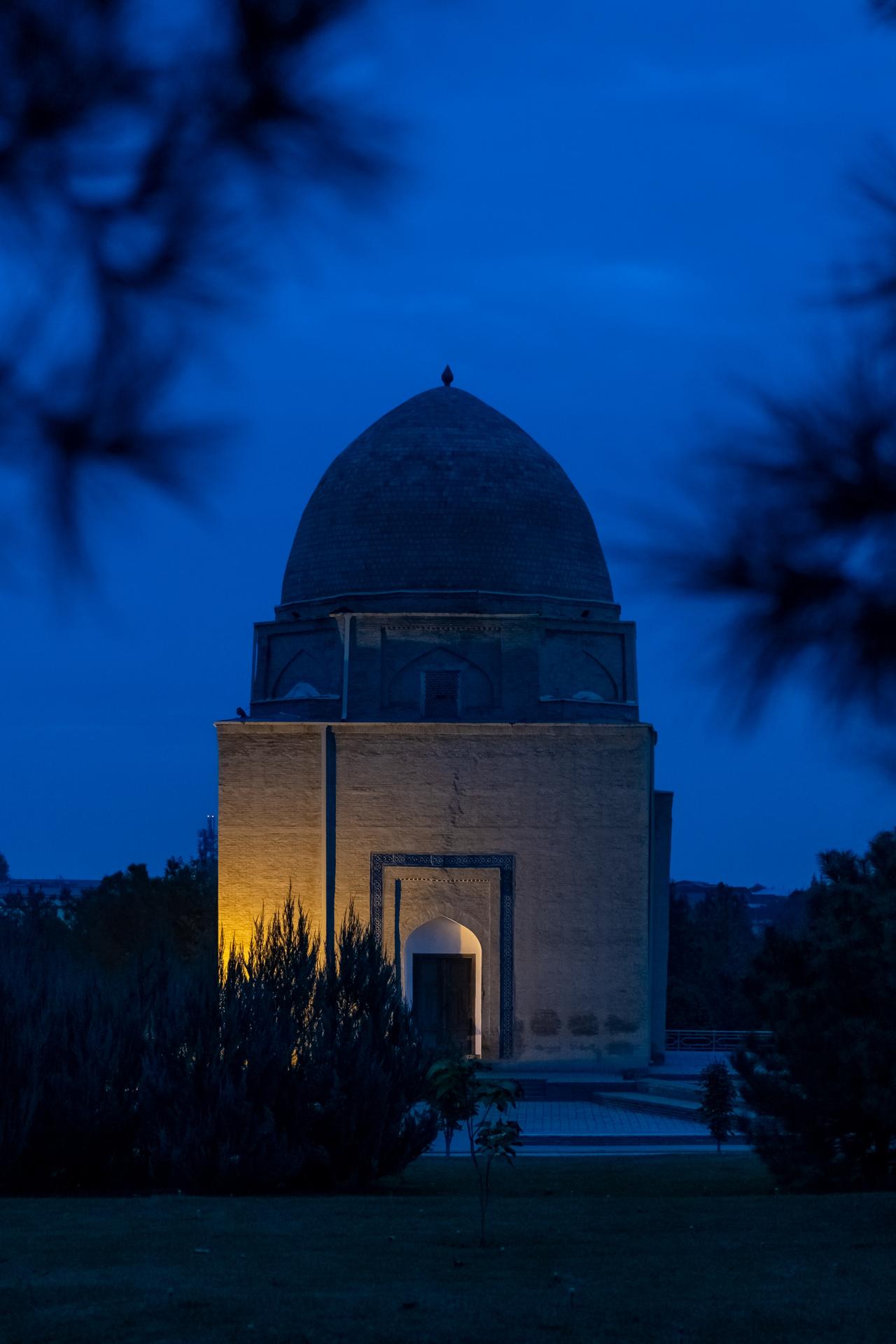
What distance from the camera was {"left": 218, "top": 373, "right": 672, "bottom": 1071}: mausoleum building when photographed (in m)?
28.5

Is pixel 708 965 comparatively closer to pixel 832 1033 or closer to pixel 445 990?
pixel 445 990

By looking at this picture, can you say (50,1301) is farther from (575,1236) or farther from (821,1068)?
(821,1068)

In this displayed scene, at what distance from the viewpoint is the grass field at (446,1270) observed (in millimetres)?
7672

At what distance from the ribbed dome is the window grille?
4.05 feet

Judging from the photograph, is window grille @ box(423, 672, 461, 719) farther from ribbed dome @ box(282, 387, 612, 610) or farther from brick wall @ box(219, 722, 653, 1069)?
ribbed dome @ box(282, 387, 612, 610)

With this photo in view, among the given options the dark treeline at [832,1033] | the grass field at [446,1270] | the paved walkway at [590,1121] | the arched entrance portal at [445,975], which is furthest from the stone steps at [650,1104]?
the grass field at [446,1270]

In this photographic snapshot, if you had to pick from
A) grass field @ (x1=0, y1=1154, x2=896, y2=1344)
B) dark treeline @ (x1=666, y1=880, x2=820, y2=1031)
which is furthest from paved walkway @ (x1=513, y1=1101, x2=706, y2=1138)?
Result: grass field @ (x1=0, y1=1154, x2=896, y2=1344)

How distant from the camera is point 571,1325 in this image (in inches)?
304

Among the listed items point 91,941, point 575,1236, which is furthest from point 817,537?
point 91,941

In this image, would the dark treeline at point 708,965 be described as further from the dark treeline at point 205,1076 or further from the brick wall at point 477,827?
the dark treeline at point 205,1076

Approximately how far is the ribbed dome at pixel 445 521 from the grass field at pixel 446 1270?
58.6 ft

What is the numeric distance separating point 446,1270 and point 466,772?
1976 cm

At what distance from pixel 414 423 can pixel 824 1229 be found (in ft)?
73.4

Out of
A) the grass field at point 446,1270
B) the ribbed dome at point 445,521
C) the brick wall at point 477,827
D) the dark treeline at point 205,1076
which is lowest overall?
the grass field at point 446,1270
